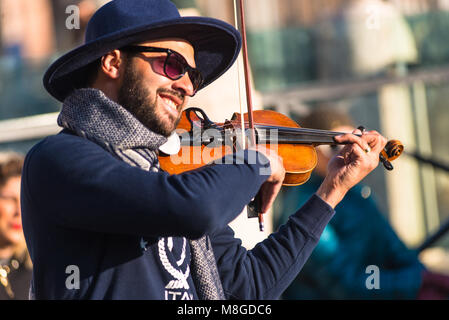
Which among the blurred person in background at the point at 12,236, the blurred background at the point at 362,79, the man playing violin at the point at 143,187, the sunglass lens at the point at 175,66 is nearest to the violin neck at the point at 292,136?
the man playing violin at the point at 143,187

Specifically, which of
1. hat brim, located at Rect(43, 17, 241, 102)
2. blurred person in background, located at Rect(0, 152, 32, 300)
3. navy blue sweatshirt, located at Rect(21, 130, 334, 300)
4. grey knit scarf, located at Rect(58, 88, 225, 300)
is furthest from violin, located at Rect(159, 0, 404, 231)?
blurred person in background, located at Rect(0, 152, 32, 300)

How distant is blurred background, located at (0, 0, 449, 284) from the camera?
633 cm

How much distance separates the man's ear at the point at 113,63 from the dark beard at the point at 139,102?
0.11 ft

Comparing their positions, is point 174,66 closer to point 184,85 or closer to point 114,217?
point 184,85

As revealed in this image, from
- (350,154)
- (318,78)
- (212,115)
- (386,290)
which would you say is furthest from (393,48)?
(350,154)

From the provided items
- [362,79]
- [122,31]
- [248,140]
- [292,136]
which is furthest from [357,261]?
[362,79]

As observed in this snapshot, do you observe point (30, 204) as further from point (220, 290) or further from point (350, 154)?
point (350, 154)

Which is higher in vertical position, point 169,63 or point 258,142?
point 169,63

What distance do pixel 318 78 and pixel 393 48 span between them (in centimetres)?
74

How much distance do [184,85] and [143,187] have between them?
1.63 feet

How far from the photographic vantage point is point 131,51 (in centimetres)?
203

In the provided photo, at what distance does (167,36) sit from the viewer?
6.75 ft

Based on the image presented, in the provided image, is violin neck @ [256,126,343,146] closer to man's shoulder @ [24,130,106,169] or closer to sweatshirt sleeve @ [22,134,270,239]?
sweatshirt sleeve @ [22,134,270,239]

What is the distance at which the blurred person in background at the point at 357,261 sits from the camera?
3443 mm
